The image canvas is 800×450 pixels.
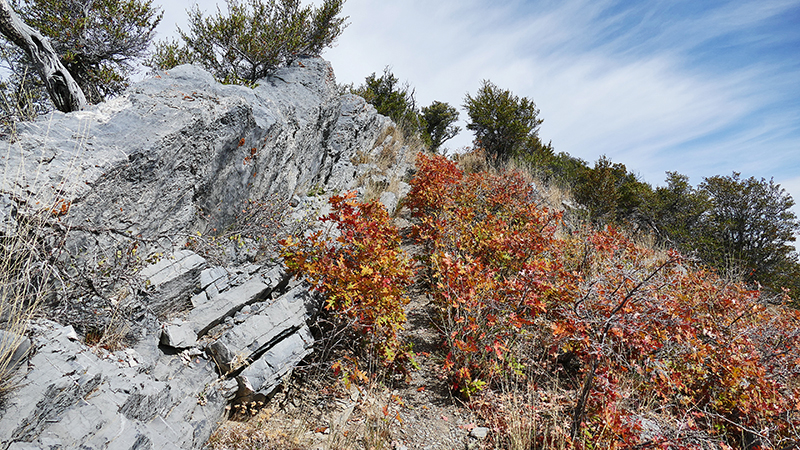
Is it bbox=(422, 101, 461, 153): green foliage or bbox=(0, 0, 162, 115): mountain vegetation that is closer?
bbox=(0, 0, 162, 115): mountain vegetation

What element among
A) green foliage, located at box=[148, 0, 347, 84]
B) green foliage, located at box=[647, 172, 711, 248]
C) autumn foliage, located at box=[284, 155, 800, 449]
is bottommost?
autumn foliage, located at box=[284, 155, 800, 449]

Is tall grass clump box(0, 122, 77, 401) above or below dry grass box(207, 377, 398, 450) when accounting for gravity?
above

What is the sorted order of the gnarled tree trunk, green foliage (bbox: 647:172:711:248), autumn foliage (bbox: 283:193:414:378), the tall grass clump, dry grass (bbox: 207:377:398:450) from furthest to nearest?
green foliage (bbox: 647:172:711:248), the gnarled tree trunk, autumn foliage (bbox: 283:193:414:378), dry grass (bbox: 207:377:398:450), the tall grass clump

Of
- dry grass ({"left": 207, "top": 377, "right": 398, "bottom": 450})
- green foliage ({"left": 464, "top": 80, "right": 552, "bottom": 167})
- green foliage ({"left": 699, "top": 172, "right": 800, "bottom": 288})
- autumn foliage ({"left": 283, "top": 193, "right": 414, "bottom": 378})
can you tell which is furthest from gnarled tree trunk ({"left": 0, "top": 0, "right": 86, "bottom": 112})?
green foliage ({"left": 699, "top": 172, "right": 800, "bottom": 288})

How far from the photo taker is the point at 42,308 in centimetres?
266

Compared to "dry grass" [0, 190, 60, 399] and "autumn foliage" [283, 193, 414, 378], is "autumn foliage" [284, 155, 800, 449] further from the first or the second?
"dry grass" [0, 190, 60, 399]

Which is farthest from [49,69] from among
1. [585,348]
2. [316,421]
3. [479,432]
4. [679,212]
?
[679,212]

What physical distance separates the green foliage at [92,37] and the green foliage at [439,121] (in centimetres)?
1100

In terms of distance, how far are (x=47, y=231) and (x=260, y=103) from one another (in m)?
3.18

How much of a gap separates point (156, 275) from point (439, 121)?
1437cm

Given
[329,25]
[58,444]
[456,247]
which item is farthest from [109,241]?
[329,25]

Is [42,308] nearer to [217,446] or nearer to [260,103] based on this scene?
[217,446]

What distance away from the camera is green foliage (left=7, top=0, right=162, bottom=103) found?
5.80 metres

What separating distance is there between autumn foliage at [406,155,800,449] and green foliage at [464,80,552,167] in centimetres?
843
